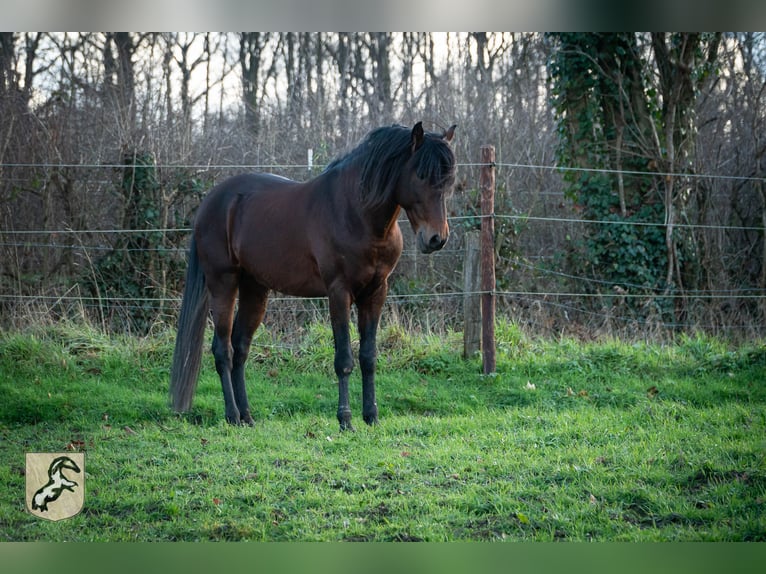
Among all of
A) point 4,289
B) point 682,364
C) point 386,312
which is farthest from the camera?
point 4,289

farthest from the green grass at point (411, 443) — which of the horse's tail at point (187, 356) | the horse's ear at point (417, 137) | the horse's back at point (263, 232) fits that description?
the horse's ear at point (417, 137)

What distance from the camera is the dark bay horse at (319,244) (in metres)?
4.59

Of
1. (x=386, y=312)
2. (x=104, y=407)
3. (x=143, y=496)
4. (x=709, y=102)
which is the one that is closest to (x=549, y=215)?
(x=709, y=102)

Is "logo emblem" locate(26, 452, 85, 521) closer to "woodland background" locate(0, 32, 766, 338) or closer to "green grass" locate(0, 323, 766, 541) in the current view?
"green grass" locate(0, 323, 766, 541)

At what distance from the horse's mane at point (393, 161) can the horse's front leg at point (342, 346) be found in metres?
0.68

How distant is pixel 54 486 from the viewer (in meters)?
3.85

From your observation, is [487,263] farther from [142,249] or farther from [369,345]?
[142,249]

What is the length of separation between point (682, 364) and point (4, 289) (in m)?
6.88

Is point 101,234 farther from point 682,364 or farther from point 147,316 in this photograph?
point 682,364

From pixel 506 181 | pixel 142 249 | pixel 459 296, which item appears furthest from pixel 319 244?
pixel 506 181

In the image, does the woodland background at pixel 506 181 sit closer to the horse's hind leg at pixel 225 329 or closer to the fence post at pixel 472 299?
the fence post at pixel 472 299

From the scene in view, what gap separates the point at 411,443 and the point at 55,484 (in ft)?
6.75

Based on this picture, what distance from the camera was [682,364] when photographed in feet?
21.3

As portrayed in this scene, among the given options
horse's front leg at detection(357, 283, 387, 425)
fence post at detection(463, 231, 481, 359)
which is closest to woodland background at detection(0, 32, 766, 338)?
fence post at detection(463, 231, 481, 359)
